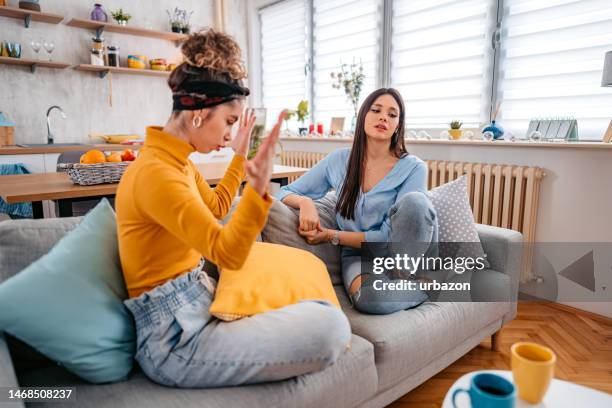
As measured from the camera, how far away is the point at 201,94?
1.04 metres

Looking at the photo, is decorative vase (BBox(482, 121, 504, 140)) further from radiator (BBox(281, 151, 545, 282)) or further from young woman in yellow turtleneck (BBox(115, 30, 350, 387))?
young woman in yellow turtleneck (BBox(115, 30, 350, 387))


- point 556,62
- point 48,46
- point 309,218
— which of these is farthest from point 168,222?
point 48,46

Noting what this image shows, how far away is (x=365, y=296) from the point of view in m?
1.52

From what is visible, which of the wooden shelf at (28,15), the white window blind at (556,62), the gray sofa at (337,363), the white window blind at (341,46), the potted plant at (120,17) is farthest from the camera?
the potted plant at (120,17)

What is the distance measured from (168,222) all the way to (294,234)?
2.86ft

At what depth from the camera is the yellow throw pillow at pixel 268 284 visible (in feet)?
3.77

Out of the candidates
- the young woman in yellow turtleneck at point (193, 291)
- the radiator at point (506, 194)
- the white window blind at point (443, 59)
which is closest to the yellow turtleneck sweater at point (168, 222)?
the young woman in yellow turtleneck at point (193, 291)

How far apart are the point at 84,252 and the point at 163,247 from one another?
0.22 m

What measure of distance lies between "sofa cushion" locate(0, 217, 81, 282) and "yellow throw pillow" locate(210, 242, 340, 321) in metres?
0.49

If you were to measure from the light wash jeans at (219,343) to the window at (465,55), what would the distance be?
2.35 meters

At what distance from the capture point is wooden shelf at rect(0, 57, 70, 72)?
12.6 ft

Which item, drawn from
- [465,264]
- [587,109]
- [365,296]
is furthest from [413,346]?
[587,109]

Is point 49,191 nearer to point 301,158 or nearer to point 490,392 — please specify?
point 490,392

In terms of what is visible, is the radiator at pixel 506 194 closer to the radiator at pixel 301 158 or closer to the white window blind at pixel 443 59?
the white window blind at pixel 443 59
